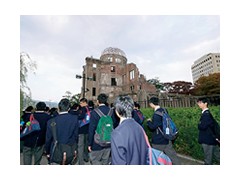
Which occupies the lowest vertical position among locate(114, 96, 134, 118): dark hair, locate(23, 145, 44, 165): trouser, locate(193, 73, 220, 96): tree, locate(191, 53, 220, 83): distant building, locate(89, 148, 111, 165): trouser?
locate(23, 145, 44, 165): trouser

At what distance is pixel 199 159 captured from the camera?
4066 mm

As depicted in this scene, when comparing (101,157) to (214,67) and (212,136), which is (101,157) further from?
(214,67)

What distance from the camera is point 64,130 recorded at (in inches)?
107

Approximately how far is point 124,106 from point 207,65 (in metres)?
95.8

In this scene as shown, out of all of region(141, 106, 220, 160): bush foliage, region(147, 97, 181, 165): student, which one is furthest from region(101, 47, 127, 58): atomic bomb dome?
region(147, 97, 181, 165): student

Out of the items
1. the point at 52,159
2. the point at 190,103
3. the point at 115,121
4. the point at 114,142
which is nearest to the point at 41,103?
the point at 52,159

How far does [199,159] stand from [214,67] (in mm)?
85846

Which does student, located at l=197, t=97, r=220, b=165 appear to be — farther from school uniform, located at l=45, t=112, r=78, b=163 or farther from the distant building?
the distant building

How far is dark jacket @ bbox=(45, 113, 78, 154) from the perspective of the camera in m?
2.69

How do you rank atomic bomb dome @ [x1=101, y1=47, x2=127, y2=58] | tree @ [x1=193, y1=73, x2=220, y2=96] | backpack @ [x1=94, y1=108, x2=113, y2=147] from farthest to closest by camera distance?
atomic bomb dome @ [x1=101, y1=47, x2=127, y2=58], tree @ [x1=193, y1=73, x2=220, y2=96], backpack @ [x1=94, y1=108, x2=113, y2=147]

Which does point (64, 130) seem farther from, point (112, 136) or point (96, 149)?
point (112, 136)

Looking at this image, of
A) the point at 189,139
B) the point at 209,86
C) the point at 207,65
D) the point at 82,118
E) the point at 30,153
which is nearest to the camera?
the point at 30,153

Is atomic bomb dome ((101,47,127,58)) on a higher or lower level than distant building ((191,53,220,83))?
lower

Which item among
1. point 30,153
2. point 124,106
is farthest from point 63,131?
point 30,153
